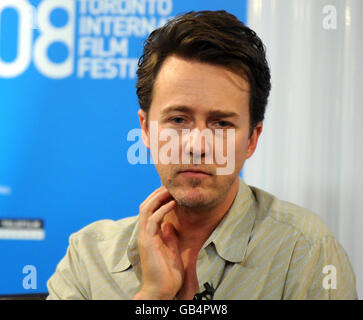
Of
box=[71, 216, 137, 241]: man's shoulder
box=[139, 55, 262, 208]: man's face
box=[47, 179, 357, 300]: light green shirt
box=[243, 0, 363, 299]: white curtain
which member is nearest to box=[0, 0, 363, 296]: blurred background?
box=[243, 0, 363, 299]: white curtain

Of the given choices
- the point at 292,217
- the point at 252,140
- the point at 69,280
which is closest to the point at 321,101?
the point at 252,140

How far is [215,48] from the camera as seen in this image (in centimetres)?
147

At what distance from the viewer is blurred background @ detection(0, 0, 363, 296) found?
194 cm

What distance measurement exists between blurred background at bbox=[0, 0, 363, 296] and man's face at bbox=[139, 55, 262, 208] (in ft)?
1.60

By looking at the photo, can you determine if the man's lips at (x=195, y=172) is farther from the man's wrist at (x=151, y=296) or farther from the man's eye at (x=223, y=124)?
the man's wrist at (x=151, y=296)

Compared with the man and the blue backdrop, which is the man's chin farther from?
the blue backdrop

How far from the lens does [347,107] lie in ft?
6.33

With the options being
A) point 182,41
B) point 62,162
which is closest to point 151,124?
point 182,41

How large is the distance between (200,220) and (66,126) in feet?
2.58

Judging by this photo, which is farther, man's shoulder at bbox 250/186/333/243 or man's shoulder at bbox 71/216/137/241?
man's shoulder at bbox 71/216/137/241

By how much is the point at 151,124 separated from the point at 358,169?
0.98 metres

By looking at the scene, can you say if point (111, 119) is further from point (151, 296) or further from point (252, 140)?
point (151, 296)

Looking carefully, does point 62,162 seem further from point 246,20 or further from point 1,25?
point 246,20

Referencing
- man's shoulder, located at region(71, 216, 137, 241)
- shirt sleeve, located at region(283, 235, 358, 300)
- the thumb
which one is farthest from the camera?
man's shoulder, located at region(71, 216, 137, 241)
